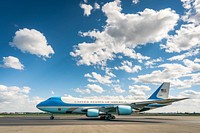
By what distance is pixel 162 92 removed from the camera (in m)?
57.2

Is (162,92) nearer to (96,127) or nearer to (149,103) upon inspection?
(149,103)

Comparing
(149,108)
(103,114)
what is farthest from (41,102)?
(149,108)

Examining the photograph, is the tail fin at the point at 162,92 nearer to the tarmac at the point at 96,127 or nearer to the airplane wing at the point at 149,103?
the airplane wing at the point at 149,103

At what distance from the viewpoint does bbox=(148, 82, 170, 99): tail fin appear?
187ft

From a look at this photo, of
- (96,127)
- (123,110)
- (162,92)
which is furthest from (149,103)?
(96,127)

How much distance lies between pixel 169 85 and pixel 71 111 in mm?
27015

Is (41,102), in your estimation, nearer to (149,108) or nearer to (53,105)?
(53,105)

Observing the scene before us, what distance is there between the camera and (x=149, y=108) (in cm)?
5197

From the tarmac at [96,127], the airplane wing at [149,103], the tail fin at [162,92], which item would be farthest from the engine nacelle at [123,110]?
the tail fin at [162,92]

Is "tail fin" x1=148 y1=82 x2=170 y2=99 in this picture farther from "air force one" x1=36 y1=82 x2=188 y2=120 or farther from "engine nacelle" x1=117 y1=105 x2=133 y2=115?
"engine nacelle" x1=117 y1=105 x2=133 y2=115

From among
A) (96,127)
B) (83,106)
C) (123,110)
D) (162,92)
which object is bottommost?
(96,127)

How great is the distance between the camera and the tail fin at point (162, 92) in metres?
57.0

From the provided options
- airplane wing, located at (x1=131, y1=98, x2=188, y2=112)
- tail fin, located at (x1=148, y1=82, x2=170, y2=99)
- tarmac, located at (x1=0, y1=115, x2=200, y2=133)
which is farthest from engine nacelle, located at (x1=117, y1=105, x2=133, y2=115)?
tail fin, located at (x1=148, y1=82, x2=170, y2=99)

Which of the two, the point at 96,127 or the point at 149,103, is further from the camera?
the point at 149,103
